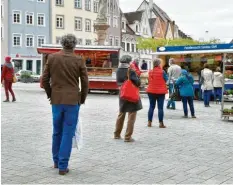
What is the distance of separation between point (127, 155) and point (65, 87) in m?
1.94

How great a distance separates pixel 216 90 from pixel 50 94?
15.5m

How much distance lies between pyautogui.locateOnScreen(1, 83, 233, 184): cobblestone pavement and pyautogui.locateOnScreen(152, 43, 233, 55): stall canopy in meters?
11.0

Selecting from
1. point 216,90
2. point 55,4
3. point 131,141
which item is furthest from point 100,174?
point 55,4

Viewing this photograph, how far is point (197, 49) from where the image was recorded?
79.8 feet

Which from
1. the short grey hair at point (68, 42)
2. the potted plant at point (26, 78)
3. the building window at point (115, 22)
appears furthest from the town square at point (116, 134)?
the building window at point (115, 22)

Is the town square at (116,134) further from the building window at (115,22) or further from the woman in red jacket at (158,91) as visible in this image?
the building window at (115,22)

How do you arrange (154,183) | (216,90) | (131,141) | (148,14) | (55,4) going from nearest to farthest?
1. (154,183)
2. (131,141)
3. (216,90)
4. (55,4)
5. (148,14)

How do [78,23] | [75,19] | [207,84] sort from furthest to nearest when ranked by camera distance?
[78,23] < [75,19] < [207,84]

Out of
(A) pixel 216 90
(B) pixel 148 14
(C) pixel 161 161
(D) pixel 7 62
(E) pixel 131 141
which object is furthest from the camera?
(B) pixel 148 14

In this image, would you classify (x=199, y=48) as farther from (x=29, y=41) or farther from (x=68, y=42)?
(x=29, y=41)

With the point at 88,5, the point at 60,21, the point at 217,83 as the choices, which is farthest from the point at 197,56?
the point at 88,5

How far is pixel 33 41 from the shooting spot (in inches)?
2527

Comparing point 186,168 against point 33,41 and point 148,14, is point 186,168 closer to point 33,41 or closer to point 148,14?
point 33,41

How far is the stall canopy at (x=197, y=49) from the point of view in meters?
23.3
